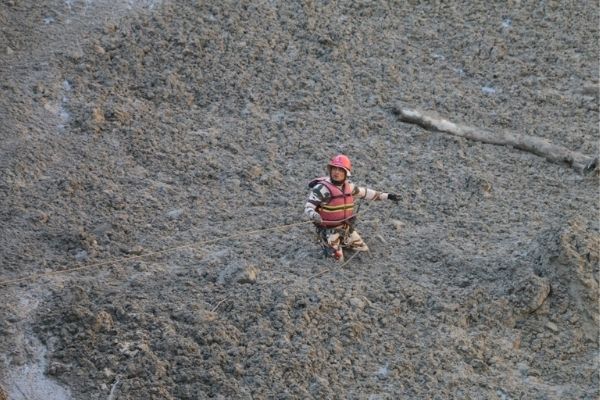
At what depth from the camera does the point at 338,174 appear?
28.2ft

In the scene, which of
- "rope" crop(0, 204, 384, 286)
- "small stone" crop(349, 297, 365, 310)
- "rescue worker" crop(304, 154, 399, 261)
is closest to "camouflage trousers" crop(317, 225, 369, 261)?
"rescue worker" crop(304, 154, 399, 261)

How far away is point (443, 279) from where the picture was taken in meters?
8.65

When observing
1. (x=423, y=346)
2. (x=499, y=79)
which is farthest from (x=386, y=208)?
(x=499, y=79)

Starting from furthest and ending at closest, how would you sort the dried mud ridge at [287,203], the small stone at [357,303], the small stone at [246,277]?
the small stone at [246,277] → the small stone at [357,303] → the dried mud ridge at [287,203]

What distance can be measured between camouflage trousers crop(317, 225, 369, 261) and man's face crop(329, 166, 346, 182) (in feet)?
1.48

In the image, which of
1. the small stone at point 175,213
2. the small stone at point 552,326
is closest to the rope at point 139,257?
the small stone at point 175,213

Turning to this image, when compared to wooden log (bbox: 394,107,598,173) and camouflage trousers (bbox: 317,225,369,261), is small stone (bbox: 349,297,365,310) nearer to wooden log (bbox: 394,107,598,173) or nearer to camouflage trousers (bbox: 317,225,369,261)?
camouflage trousers (bbox: 317,225,369,261)

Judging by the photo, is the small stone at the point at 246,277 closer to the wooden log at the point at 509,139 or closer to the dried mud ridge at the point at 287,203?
the dried mud ridge at the point at 287,203

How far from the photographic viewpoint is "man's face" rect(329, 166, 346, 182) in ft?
28.1

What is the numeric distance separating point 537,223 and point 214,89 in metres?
4.09

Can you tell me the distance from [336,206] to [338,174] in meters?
0.30

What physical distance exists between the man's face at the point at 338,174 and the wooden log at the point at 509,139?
2.77m

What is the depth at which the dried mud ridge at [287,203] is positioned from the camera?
24.9ft

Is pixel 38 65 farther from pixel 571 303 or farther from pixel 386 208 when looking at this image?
pixel 571 303
